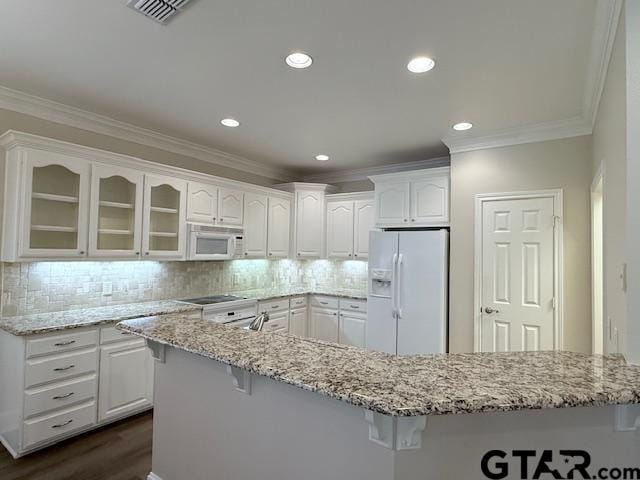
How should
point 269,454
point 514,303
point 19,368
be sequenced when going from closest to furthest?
point 269,454, point 19,368, point 514,303

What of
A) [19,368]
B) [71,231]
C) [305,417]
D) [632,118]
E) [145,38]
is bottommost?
[19,368]

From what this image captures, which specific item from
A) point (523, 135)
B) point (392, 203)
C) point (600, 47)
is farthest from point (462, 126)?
point (600, 47)

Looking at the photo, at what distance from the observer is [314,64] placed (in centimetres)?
226

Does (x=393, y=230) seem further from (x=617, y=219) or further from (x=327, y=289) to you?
(x=617, y=219)

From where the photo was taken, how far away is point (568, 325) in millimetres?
3080

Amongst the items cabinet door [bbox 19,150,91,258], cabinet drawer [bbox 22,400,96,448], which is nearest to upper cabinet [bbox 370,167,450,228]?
cabinet door [bbox 19,150,91,258]

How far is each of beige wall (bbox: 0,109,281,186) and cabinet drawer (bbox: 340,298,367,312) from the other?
2.24m

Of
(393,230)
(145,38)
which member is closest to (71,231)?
(145,38)

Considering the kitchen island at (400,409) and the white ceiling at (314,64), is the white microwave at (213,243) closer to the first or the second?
the white ceiling at (314,64)

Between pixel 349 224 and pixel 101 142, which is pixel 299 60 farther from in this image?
pixel 349 224

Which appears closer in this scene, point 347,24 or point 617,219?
point 617,219

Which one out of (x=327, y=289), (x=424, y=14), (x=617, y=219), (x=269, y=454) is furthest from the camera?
(x=327, y=289)

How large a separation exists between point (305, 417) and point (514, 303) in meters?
2.73

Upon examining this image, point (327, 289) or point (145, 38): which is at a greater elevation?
point (145, 38)
